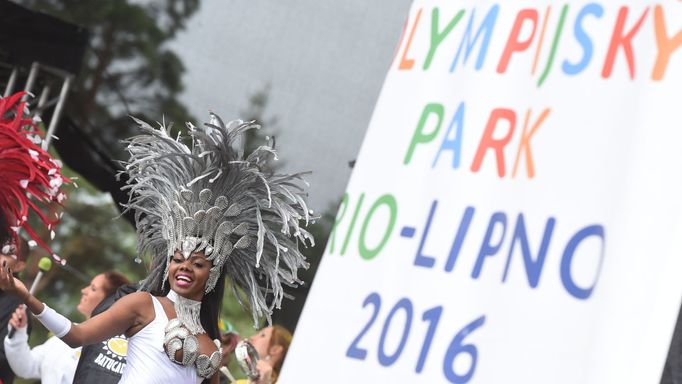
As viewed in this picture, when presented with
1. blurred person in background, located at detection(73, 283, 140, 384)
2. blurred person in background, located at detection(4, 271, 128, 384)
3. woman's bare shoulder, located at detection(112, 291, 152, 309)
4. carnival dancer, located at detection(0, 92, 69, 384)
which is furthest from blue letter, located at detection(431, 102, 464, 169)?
blurred person in background, located at detection(4, 271, 128, 384)

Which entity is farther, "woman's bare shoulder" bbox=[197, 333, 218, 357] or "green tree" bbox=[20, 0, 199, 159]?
"green tree" bbox=[20, 0, 199, 159]

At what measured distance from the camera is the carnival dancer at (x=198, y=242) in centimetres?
391

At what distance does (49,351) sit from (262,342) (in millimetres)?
1042

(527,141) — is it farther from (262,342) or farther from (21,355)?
(21,355)

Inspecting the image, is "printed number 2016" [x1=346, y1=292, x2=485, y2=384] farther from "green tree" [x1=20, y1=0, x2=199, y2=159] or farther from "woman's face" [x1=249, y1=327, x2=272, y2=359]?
"green tree" [x1=20, y1=0, x2=199, y2=159]

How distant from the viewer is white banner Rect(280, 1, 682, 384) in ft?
→ 4.99

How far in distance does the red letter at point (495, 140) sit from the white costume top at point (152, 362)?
2375 millimetres

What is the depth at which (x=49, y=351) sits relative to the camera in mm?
5781

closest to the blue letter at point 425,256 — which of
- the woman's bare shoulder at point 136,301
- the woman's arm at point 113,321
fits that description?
the woman's arm at point 113,321

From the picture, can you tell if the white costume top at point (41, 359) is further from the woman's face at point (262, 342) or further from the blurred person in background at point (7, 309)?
the woman's face at point (262, 342)

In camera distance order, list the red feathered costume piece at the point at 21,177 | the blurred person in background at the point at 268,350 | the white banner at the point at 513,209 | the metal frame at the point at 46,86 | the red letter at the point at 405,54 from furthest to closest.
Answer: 1. the metal frame at the point at 46,86
2. the blurred person in background at the point at 268,350
3. the red feathered costume piece at the point at 21,177
4. the red letter at the point at 405,54
5. the white banner at the point at 513,209

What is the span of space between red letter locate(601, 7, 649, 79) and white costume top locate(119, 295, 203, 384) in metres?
2.54

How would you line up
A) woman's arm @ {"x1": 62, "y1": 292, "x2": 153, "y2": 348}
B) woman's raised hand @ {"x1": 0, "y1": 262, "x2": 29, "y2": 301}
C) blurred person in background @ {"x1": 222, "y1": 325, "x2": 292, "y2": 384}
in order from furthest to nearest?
blurred person in background @ {"x1": 222, "y1": 325, "x2": 292, "y2": 384}
woman's arm @ {"x1": 62, "y1": 292, "x2": 153, "y2": 348}
woman's raised hand @ {"x1": 0, "y1": 262, "x2": 29, "y2": 301}

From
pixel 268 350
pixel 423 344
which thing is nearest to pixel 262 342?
pixel 268 350
